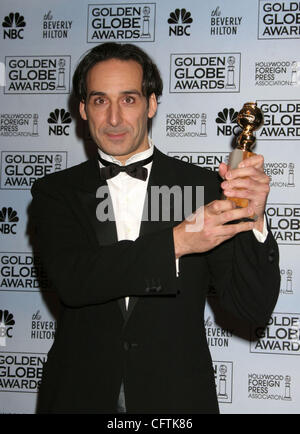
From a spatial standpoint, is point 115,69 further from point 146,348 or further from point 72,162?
point 72,162

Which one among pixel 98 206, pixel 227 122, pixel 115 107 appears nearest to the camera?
pixel 98 206

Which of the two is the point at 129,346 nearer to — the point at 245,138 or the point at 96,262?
the point at 96,262

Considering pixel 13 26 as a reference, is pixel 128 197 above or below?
below

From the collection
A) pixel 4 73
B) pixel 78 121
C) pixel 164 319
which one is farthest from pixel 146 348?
pixel 4 73

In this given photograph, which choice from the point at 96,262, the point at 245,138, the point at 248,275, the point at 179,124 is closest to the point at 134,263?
the point at 96,262

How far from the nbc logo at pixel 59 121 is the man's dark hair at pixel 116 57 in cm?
123

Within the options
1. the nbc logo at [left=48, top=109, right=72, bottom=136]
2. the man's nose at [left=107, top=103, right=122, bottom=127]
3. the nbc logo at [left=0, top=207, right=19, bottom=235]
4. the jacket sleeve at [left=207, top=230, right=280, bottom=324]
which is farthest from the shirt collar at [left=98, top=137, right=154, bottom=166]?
the nbc logo at [left=0, top=207, right=19, bottom=235]

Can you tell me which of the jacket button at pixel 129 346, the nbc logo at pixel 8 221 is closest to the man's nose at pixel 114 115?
the jacket button at pixel 129 346

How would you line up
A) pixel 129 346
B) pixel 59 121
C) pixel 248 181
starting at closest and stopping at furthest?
pixel 248 181, pixel 129 346, pixel 59 121

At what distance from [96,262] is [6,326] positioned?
203cm

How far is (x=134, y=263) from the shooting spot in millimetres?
1896

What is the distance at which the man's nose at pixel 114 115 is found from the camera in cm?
231

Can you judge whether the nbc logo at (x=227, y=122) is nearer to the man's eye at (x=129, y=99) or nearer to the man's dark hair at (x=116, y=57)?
the man's dark hair at (x=116, y=57)
